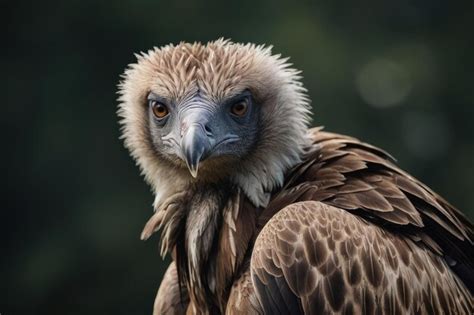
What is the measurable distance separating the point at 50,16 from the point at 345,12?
5811 mm

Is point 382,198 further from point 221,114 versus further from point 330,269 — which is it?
point 221,114

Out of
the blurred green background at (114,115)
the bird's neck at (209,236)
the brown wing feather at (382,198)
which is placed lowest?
the blurred green background at (114,115)

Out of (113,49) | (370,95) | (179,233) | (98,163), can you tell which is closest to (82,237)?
(98,163)

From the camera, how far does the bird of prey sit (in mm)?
5895

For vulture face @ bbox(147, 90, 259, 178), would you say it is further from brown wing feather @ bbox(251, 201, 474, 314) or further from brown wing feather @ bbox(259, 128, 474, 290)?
brown wing feather @ bbox(251, 201, 474, 314)

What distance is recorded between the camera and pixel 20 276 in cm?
1970

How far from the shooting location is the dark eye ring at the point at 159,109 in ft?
21.9

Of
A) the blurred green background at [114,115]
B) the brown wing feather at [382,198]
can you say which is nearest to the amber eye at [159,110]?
the brown wing feather at [382,198]

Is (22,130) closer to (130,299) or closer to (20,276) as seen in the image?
(20,276)

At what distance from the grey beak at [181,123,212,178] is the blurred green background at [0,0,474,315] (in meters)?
12.1

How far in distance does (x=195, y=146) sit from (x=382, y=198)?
1.08 m

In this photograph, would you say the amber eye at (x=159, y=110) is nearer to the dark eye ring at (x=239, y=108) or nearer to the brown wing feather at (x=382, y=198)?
the dark eye ring at (x=239, y=108)

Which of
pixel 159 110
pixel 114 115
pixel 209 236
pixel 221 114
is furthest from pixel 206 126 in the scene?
pixel 114 115

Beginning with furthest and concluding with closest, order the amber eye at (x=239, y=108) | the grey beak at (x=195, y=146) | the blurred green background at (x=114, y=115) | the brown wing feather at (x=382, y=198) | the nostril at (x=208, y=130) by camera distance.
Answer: the blurred green background at (x=114, y=115) → the amber eye at (x=239, y=108) → the nostril at (x=208, y=130) → the brown wing feather at (x=382, y=198) → the grey beak at (x=195, y=146)
